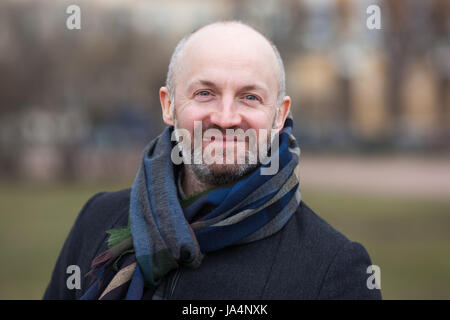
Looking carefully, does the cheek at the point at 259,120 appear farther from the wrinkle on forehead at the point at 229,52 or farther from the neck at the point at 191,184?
the neck at the point at 191,184

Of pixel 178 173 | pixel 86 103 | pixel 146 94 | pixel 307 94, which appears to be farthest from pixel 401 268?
pixel 307 94

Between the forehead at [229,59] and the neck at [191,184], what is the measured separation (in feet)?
1.25

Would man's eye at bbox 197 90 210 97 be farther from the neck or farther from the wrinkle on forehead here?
the neck

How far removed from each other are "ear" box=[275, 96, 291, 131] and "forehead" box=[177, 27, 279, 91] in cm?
12

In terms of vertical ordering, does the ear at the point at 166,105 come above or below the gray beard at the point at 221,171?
above

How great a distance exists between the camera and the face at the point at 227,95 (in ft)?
7.16

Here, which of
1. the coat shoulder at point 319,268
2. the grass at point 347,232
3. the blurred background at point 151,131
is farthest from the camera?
the blurred background at point 151,131

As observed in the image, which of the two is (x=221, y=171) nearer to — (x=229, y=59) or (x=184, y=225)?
(x=184, y=225)

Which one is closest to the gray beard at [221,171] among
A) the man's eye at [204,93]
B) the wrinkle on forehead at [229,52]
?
the man's eye at [204,93]

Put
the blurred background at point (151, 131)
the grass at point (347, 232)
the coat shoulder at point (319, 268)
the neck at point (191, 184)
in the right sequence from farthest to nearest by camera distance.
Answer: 1. the blurred background at point (151, 131)
2. the grass at point (347, 232)
3. the neck at point (191, 184)
4. the coat shoulder at point (319, 268)

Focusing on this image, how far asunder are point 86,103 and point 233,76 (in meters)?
18.0

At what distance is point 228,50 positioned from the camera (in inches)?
86.6
